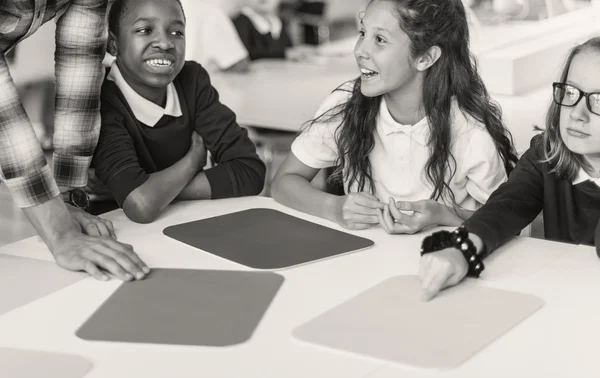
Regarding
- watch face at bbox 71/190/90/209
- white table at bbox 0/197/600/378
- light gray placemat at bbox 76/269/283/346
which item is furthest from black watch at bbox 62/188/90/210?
light gray placemat at bbox 76/269/283/346

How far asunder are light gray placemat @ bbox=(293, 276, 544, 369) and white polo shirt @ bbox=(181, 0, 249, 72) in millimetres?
2129

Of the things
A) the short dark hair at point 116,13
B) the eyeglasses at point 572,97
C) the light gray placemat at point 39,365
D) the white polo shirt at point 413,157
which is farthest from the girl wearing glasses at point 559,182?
the short dark hair at point 116,13

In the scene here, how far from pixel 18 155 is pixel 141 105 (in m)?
0.41

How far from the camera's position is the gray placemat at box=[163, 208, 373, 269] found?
1.32 metres

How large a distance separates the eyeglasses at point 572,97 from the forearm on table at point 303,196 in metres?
0.44

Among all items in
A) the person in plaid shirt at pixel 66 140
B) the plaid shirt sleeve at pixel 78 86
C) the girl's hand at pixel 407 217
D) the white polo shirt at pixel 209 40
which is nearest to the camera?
the person in plaid shirt at pixel 66 140

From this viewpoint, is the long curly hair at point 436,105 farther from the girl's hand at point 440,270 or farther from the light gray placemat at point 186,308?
the light gray placemat at point 186,308

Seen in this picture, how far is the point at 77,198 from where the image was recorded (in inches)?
63.5

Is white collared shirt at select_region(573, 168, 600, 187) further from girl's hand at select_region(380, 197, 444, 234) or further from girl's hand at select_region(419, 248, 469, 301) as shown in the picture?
girl's hand at select_region(419, 248, 469, 301)

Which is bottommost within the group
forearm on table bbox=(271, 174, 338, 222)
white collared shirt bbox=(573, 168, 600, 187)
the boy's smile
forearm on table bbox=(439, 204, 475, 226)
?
forearm on table bbox=(439, 204, 475, 226)

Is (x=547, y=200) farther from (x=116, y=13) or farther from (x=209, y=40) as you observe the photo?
(x=209, y=40)

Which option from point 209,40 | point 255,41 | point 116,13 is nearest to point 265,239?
point 116,13

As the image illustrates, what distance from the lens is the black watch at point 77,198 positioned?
1.60m

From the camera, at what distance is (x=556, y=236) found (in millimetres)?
1584
